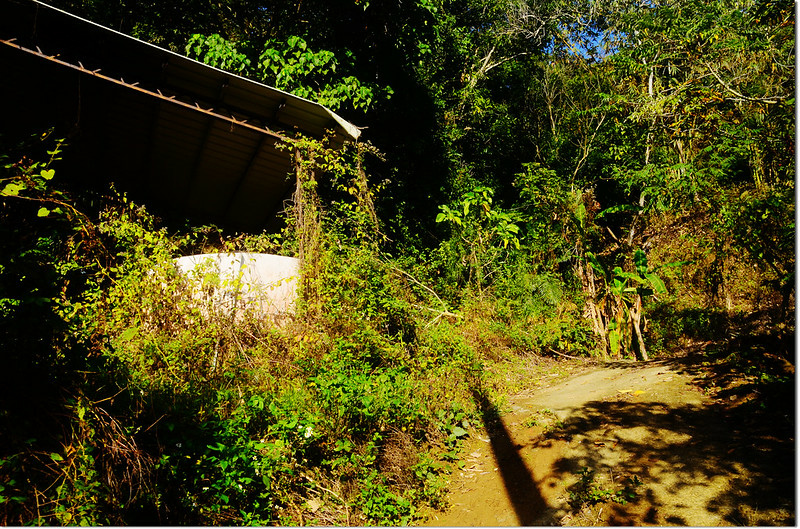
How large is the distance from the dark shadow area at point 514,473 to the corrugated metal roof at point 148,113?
15.0 ft

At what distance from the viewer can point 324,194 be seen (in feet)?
30.9

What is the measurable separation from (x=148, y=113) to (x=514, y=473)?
324 inches

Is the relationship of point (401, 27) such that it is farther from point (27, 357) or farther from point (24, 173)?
point (27, 357)

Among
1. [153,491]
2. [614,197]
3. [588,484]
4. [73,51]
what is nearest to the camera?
[153,491]

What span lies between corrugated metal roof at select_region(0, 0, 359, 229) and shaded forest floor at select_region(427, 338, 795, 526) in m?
4.95

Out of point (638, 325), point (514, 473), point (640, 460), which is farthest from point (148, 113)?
point (638, 325)

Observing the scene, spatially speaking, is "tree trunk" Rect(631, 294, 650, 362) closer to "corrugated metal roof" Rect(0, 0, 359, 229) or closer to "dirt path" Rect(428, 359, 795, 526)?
"dirt path" Rect(428, 359, 795, 526)

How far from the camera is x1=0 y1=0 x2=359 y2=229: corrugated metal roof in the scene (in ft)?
20.6

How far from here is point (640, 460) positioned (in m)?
3.84

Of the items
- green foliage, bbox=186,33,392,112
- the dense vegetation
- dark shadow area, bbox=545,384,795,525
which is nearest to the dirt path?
dark shadow area, bbox=545,384,795,525

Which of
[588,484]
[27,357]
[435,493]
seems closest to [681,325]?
[588,484]

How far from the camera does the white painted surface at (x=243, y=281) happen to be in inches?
212

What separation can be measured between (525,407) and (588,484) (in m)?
1.99

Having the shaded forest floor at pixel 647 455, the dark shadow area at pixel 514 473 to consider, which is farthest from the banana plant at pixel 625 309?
the dark shadow area at pixel 514 473
